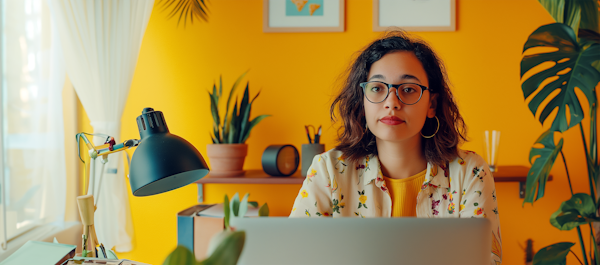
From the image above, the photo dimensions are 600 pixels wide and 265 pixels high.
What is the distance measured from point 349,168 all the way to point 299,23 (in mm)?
1056

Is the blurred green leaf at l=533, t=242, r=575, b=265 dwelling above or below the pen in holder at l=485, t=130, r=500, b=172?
below

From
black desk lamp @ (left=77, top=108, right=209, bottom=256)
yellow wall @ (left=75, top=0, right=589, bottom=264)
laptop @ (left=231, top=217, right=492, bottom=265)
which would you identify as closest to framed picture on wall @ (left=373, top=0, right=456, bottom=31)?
yellow wall @ (left=75, top=0, right=589, bottom=264)

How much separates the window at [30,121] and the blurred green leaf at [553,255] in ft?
5.95

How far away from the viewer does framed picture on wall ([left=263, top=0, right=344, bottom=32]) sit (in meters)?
2.09

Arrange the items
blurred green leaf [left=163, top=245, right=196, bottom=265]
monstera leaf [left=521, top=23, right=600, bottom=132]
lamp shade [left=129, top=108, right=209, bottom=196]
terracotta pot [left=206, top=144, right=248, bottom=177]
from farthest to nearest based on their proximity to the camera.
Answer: terracotta pot [left=206, top=144, right=248, bottom=177]
monstera leaf [left=521, top=23, right=600, bottom=132]
lamp shade [left=129, top=108, right=209, bottom=196]
blurred green leaf [left=163, top=245, right=196, bottom=265]

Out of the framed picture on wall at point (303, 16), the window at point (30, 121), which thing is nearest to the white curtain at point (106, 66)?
the window at point (30, 121)

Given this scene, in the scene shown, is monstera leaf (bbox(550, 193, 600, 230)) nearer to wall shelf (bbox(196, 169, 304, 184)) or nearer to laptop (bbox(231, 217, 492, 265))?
laptop (bbox(231, 217, 492, 265))

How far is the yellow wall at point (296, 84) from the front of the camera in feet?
6.82

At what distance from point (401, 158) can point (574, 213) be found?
52 centimetres

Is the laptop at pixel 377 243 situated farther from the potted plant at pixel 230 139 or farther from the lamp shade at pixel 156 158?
the potted plant at pixel 230 139

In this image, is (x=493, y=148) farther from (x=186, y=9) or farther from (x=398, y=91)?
(x=186, y=9)

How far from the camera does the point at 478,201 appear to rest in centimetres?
127

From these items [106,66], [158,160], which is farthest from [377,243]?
[106,66]

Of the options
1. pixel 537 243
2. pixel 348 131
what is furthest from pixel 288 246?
pixel 537 243
